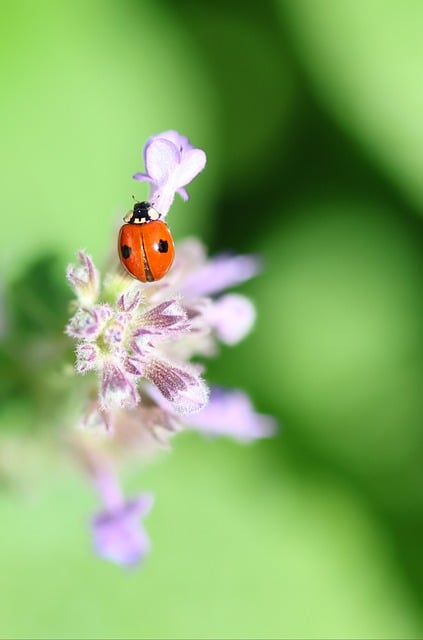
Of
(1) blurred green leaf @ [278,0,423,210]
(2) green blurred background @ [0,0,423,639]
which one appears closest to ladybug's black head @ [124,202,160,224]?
(2) green blurred background @ [0,0,423,639]

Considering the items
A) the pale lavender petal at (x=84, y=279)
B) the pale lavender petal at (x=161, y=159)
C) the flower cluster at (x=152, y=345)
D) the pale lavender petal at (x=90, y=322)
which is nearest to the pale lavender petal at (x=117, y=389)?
the flower cluster at (x=152, y=345)

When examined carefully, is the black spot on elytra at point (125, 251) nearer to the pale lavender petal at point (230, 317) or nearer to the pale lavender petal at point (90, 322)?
the pale lavender petal at point (90, 322)

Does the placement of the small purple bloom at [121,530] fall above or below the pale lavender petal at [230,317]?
below

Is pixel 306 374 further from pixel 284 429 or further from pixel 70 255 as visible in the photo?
pixel 70 255

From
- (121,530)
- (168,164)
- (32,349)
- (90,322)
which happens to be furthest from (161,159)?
(121,530)

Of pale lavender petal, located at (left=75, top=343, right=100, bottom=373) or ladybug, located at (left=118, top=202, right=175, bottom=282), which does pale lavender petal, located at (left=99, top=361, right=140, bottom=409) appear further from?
ladybug, located at (left=118, top=202, right=175, bottom=282)

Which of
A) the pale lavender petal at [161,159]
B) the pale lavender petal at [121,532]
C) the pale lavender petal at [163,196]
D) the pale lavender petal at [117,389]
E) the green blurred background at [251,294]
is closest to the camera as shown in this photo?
the pale lavender petal at [117,389]
